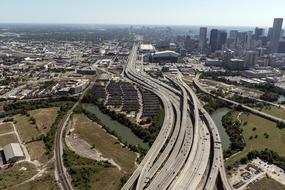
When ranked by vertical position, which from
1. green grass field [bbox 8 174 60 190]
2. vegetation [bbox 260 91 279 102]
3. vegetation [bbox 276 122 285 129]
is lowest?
vegetation [bbox 260 91 279 102]

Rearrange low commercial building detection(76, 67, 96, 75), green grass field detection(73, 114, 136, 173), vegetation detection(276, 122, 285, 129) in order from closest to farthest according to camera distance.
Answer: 1. green grass field detection(73, 114, 136, 173)
2. vegetation detection(276, 122, 285, 129)
3. low commercial building detection(76, 67, 96, 75)

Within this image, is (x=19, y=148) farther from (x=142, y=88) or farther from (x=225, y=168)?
(x=142, y=88)

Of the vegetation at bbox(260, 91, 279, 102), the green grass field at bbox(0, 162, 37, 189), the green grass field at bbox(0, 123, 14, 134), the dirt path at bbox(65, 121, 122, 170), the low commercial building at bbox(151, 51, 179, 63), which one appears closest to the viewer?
the green grass field at bbox(0, 162, 37, 189)

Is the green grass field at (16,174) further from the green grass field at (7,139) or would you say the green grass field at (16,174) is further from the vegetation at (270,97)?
the vegetation at (270,97)

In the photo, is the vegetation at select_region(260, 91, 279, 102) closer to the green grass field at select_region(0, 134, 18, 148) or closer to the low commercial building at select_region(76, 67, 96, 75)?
the low commercial building at select_region(76, 67, 96, 75)

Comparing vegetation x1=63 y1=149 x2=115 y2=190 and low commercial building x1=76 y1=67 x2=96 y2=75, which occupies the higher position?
vegetation x1=63 y1=149 x2=115 y2=190

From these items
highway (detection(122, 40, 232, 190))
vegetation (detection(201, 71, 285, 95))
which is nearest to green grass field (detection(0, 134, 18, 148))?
highway (detection(122, 40, 232, 190))

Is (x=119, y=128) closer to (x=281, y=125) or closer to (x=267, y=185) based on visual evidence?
(x=267, y=185)

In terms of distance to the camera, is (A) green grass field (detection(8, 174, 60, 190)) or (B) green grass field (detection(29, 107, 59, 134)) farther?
(B) green grass field (detection(29, 107, 59, 134))

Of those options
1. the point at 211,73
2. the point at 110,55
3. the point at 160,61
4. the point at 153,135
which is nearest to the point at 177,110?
the point at 153,135
